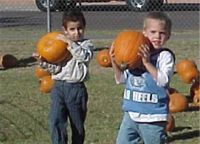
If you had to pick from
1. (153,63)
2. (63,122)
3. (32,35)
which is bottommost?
(32,35)

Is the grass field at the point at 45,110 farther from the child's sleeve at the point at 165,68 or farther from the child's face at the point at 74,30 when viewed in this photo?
the child's sleeve at the point at 165,68

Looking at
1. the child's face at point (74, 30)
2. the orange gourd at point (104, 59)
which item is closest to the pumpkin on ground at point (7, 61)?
the orange gourd at point (104, 59)

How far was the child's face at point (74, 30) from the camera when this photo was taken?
7117 mm

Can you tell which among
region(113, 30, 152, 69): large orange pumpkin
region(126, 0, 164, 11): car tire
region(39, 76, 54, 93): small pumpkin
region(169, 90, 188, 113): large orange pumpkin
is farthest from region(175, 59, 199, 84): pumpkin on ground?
region(126, 0, 164, 11): car tire

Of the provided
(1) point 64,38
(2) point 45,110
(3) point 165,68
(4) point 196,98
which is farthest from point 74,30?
(4) point 196,98

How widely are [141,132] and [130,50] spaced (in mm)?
636

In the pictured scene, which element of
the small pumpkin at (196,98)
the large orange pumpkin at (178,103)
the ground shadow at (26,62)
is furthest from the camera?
the ground shadow at (26,62)

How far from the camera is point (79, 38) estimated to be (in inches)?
284

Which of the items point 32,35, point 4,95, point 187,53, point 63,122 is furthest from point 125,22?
point 63,122

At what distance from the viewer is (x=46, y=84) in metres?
11.0

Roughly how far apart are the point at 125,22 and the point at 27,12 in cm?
601

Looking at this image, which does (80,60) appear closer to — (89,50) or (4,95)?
(89,50)

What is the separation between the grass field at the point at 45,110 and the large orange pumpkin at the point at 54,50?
4.70 ft

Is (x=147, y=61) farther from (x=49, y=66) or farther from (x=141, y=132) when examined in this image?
(x=49, y=66)
